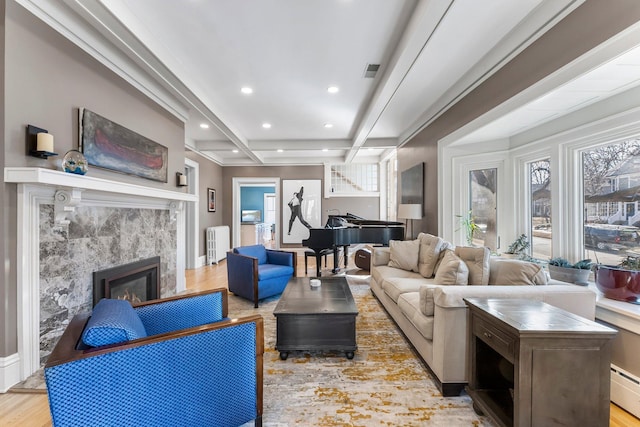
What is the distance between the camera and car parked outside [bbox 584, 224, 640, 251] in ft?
6.81

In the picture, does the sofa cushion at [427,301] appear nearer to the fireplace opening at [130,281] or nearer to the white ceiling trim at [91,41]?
the fireplace opening at [130,281]

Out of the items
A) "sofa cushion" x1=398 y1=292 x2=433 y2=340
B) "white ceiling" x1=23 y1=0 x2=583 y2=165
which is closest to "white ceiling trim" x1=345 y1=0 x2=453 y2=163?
"white ceiling" x1=23 y1=0 x2=583 y2=165

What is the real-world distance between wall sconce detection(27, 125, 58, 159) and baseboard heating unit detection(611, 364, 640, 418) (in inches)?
159

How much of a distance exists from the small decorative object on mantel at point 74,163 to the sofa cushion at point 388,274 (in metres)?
3.05

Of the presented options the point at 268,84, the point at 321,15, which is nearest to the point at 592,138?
the point at 321,15

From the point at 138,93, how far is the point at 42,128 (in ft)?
4.12

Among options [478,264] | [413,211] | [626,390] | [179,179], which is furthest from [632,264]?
[179,179]

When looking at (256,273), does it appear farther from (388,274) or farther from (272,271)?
(388,274)

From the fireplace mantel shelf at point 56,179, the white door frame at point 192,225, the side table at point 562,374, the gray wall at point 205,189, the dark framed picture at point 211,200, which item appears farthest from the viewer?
the dark framed picture at point 211,200

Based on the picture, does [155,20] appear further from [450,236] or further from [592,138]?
[450,236]

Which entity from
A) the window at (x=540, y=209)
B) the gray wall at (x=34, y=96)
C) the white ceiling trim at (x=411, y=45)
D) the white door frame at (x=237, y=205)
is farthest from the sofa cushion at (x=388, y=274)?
the white door frame at (x=237, y=205)

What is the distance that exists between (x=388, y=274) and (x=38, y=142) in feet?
11.0

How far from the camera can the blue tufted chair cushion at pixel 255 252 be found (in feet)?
12.9

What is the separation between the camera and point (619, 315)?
1721 mm
